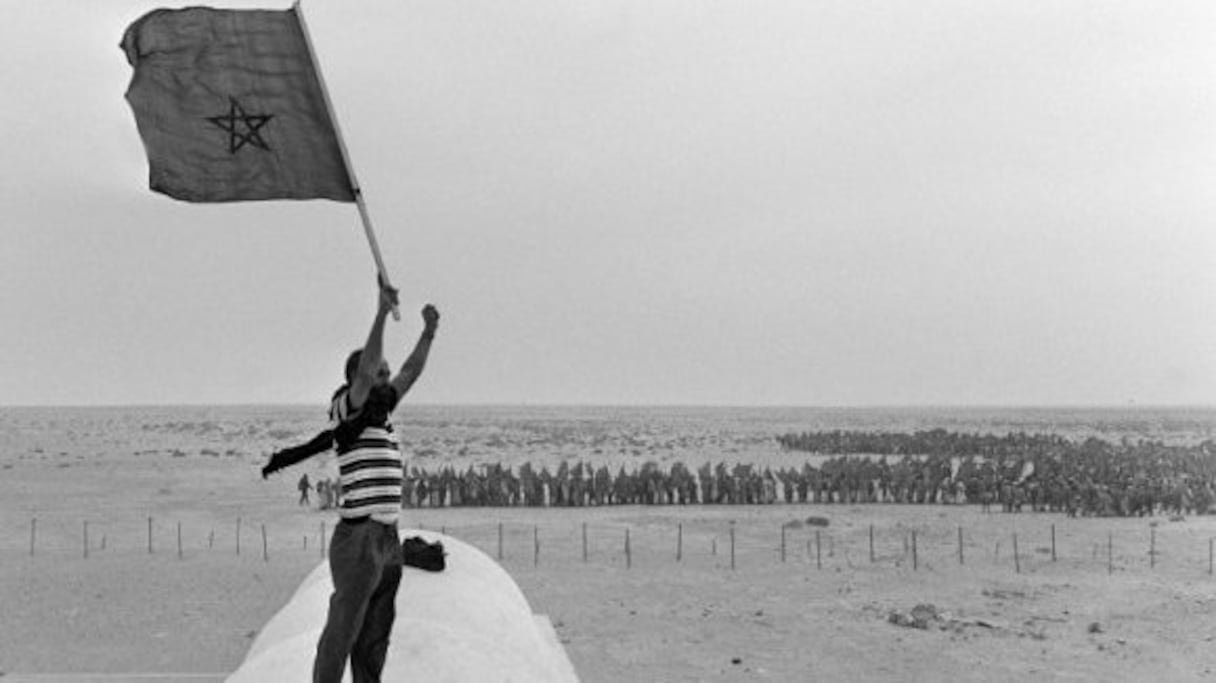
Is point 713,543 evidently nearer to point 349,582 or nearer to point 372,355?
point 349,582

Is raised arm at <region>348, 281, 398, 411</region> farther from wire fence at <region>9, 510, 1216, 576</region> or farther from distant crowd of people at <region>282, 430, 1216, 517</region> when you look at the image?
distant crowd of people at <region>282, 430, 1216, 517</region>

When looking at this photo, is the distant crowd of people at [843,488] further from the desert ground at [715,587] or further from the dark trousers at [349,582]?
the dark trousers at [349,582]

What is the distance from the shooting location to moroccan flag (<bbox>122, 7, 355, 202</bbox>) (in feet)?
16.8

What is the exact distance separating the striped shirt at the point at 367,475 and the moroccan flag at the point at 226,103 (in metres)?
1.11

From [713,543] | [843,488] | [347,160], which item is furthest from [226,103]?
[843,488]

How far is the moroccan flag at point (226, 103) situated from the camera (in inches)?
201

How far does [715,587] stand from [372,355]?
54.0ft

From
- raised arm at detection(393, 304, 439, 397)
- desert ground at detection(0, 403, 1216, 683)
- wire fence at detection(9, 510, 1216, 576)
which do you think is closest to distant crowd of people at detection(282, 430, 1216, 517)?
desert ground at detection(0, 403, 1216, 683)

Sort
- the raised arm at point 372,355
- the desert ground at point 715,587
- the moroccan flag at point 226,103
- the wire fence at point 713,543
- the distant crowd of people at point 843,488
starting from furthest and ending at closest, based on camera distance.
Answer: the distant crowd of people at point 843,488 → the wire fence at point 713,543 → the desert ground at point 715,587 → the moroccan flag at point 226,103 → the raised arm at point 372,355

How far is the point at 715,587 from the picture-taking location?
800 inches

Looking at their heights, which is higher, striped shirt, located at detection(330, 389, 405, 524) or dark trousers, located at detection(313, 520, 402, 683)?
striped shirt, located at detection(330, 389, 405, 524)

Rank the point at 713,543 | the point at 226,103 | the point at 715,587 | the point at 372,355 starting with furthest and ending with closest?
the point at 713,543
the point at 715,587
the point at 226,103
the point at 372,355

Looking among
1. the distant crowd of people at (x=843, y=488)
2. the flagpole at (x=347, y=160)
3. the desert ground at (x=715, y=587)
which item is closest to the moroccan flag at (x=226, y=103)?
the flagpole at (x=347, y=160)

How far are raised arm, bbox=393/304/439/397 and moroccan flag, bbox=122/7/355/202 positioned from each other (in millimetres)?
662
